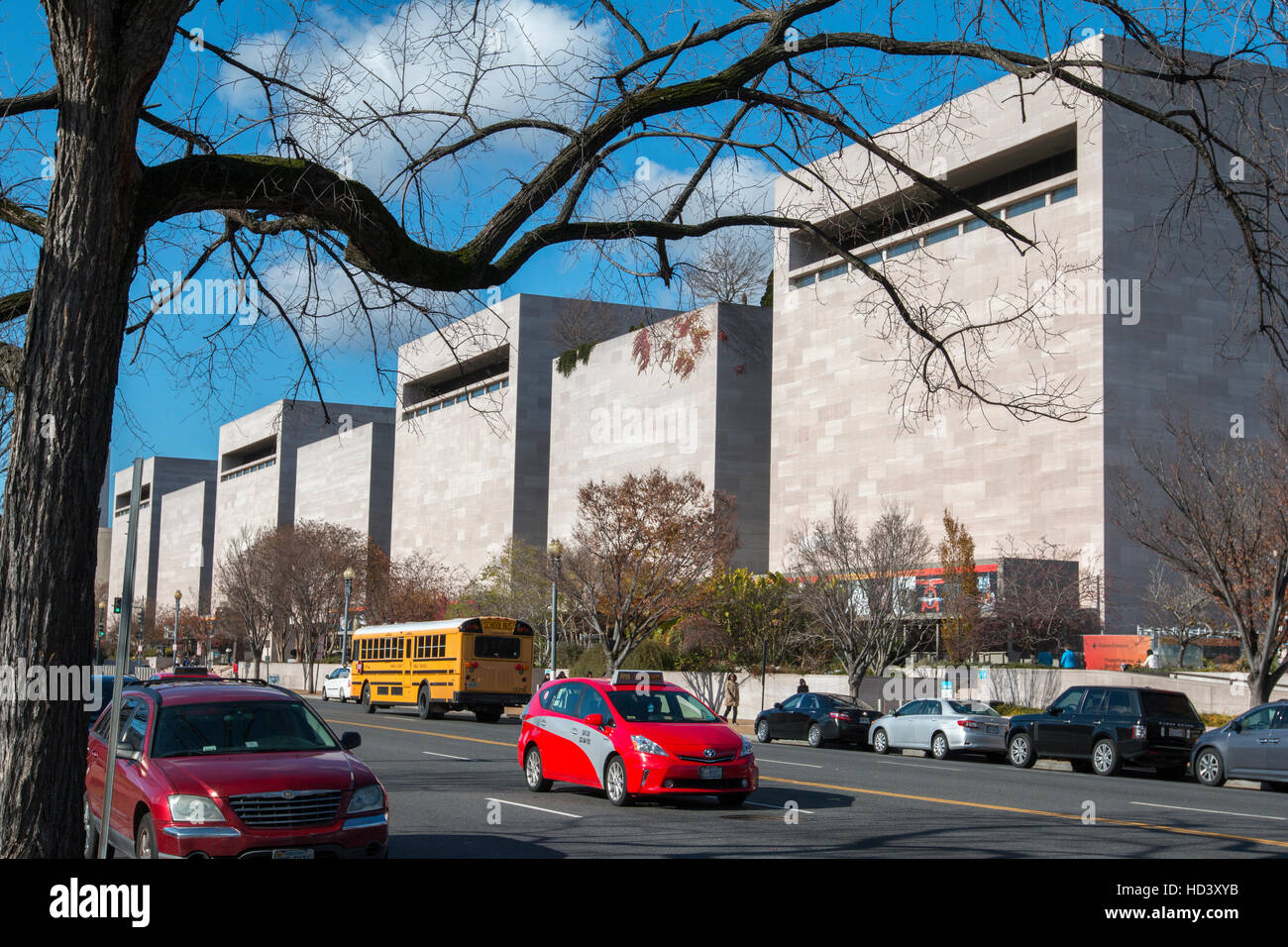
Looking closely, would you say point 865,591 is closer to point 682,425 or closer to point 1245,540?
point 1245,540

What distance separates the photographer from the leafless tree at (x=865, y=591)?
39469 millimetres

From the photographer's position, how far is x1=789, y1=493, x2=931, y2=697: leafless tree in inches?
1554

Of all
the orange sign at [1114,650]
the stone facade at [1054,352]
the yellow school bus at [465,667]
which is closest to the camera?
the yellow school bus at [465,667]

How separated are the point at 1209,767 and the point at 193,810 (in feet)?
63.2

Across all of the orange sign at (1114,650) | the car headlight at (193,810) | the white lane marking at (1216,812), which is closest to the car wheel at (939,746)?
the white lane marking at (1216,812)

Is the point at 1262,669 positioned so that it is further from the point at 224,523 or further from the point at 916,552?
the point at 224,523

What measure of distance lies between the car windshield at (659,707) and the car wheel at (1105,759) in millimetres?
11279

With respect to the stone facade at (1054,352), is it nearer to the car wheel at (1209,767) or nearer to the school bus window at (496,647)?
the school bus window at (496,647)

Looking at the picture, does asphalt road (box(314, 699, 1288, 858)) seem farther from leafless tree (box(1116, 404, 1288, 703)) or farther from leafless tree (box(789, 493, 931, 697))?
leafless tree (box(789, 493, 931, 697))

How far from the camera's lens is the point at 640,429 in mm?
67250

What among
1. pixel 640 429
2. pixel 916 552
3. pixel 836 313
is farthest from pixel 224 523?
pixel 916 552

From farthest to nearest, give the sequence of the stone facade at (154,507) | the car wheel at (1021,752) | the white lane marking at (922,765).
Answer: the stone facade at (154,507) → the car wheel at (1021,752) → the white lane marking at (922,765)

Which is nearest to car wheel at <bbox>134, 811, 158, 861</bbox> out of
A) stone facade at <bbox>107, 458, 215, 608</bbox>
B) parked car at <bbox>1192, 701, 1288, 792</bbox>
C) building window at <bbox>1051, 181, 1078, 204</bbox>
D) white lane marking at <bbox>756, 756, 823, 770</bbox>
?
white lane marking at <bbox>756, 756, 823, 770</bbox>
